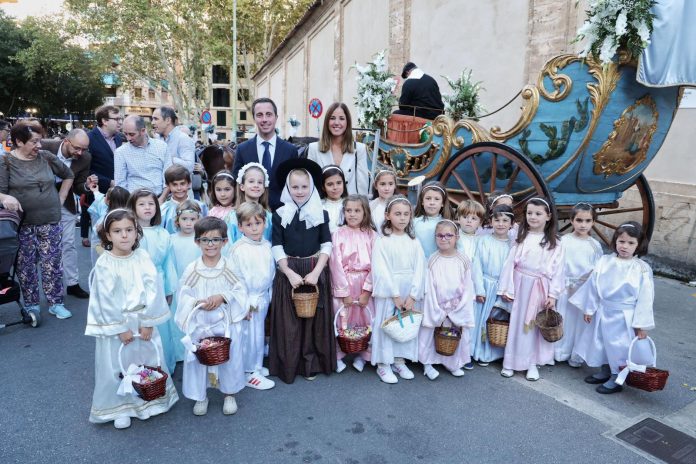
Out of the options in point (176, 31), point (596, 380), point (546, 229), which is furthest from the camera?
point (176, 31)

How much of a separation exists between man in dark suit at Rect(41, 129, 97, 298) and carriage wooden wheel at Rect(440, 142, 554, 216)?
4.13 metres

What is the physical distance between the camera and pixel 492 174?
5.39m

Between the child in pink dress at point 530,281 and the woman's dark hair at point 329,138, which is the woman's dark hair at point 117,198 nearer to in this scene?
the woman's dark hair at point 329,138

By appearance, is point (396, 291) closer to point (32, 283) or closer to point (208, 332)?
point (208, 332)

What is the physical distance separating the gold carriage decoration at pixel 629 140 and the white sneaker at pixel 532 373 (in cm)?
241

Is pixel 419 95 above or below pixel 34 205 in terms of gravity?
above

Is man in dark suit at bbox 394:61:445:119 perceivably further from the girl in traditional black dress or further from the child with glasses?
the girl in traditional black dress

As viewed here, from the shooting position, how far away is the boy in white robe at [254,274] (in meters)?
3.51

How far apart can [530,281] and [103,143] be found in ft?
16.4

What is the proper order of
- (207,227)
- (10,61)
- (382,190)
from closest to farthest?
(207,227) < (382,190) < (10,61)

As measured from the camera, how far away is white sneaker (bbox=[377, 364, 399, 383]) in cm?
366

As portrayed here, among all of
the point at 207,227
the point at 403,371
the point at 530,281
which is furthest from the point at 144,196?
the point at 530,281

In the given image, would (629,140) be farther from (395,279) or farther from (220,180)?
(220,180)

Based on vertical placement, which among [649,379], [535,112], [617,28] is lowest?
[649,379]
